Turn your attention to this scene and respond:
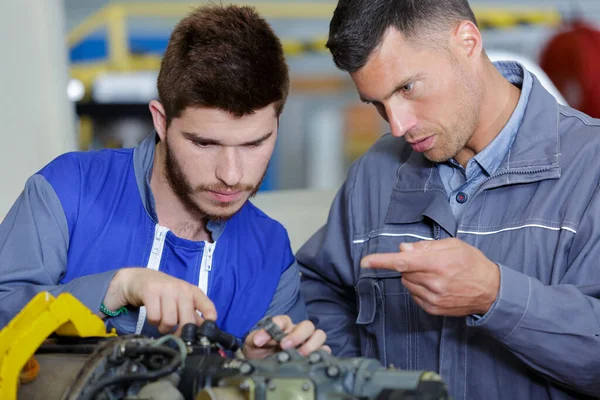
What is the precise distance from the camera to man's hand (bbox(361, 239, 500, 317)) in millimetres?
1305

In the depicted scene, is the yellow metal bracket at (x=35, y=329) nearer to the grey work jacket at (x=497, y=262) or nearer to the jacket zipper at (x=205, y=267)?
the jacket zipper at (x=205, y=267)

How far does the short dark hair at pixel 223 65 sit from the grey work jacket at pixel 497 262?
0.43 meters

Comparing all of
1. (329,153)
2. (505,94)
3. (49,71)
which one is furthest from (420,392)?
(329,153)

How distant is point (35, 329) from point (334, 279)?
3.22 feet

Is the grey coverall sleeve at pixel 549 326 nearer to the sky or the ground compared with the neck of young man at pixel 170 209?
→ nearer to the ground

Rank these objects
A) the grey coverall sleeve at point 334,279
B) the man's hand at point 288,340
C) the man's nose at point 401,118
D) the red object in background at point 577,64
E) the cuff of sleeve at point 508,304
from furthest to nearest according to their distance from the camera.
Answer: the red object in background at point 577,64, the grey coverall sleeve at point 334,279, the man's nose at point 401,118, the cuff of sleeve at point 508,304, the man's hand at point 288,340

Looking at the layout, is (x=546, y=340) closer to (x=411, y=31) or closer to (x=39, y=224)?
(x=411, y=31)

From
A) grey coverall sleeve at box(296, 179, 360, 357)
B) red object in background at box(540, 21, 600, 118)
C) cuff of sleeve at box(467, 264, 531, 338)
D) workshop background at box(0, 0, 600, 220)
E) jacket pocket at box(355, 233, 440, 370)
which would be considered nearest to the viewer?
cuff of sleeve at box(467, 264, 531, 338)

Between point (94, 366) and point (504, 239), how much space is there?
0.93 m

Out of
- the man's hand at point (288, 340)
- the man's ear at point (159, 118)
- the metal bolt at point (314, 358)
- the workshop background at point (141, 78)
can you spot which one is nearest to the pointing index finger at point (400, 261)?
the man's hand at point (288, 340)

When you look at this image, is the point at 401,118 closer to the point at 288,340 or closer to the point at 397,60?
the point at 397,60

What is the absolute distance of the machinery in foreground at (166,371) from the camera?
103 cm

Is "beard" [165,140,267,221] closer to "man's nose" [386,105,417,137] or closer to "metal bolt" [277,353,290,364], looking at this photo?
"man's nose" [386,105,417,137]

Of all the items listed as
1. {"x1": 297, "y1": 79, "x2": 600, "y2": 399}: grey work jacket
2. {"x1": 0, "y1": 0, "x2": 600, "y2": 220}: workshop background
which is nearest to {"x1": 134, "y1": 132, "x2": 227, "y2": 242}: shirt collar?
{"x1": 297, "y1": 79, "x2": 600, "y2": 399}: grey work jacket
